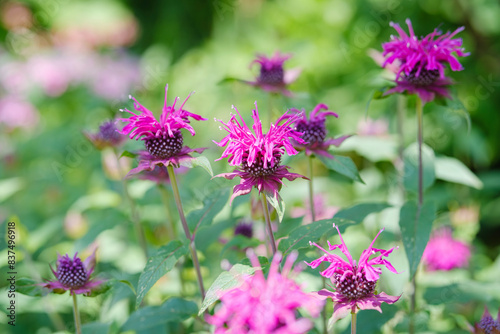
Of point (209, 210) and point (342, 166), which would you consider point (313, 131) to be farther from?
point (209, 210)

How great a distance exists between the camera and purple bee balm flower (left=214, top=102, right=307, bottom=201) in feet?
3.60

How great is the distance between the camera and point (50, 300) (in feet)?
6.15

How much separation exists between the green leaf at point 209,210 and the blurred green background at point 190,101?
17cm

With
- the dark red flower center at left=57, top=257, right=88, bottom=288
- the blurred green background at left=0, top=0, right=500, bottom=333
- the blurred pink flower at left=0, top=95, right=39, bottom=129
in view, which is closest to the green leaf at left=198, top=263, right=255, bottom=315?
the blurred green background at left=0, top=0, right=500, bottom=333

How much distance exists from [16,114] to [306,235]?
279 centimetres

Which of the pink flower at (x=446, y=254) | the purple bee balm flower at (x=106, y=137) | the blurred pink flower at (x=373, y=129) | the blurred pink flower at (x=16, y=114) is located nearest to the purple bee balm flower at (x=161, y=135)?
the purple bee balm flower at (x=106, y=137)

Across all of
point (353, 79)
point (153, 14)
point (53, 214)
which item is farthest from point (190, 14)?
point (53, 214)

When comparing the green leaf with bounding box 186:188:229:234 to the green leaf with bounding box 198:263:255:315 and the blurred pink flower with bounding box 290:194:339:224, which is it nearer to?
the green leaf with bounding box 198:263:255:315

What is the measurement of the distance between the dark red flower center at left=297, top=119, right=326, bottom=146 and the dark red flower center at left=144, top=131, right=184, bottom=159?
1.14 feet

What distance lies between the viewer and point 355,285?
3.48 ft

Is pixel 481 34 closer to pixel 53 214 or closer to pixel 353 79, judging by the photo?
pixel 353 79

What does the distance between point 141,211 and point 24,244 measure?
1.49 feet

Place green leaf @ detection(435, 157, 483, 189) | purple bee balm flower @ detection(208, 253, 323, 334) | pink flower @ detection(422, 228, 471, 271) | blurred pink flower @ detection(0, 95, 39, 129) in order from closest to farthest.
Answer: purple bee balm flower @ detection(208, 253, 323, 334)
green leaf @ detection(435, 157, 483, 189)
pink flower @ detection(422, 228, 471, 271)
blurred pink flower @ detection(0, 95, 39, 129)

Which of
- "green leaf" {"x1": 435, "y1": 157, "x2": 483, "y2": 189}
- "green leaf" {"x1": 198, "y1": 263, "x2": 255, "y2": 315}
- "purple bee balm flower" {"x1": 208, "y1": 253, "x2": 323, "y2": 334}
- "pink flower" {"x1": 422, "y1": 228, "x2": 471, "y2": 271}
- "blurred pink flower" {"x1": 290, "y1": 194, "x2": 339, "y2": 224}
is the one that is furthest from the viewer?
"pink flower" {"x1": 422, "y1": 228, "x2": 471, "y2": 271}
